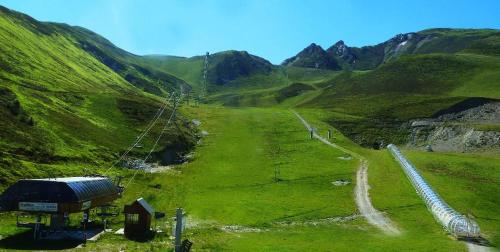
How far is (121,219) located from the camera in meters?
64.0

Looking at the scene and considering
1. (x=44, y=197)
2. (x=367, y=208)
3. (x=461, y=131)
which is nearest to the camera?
(x=44, y=197)

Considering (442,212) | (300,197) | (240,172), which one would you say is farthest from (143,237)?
(240,172)

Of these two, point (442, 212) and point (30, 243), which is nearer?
point (30, 243)

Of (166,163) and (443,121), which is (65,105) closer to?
(166,163)

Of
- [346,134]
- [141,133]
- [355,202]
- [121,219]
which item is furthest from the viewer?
[346,134]

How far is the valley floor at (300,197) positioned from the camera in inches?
2099

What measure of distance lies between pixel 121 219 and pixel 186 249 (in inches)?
769

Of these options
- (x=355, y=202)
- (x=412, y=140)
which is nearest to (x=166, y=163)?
(x=355, y=202)

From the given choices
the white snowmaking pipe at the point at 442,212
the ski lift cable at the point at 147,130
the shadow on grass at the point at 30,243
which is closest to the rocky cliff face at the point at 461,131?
the white snowmaking pipe at the point at 442,212

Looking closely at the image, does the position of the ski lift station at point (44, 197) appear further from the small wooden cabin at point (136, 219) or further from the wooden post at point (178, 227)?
the wooden post at point (178, 227)

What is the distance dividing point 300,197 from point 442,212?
2255 centimetres

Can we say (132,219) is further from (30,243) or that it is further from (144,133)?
(144,133)

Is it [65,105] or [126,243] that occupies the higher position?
[65,105]

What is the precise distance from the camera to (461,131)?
136250 mm
